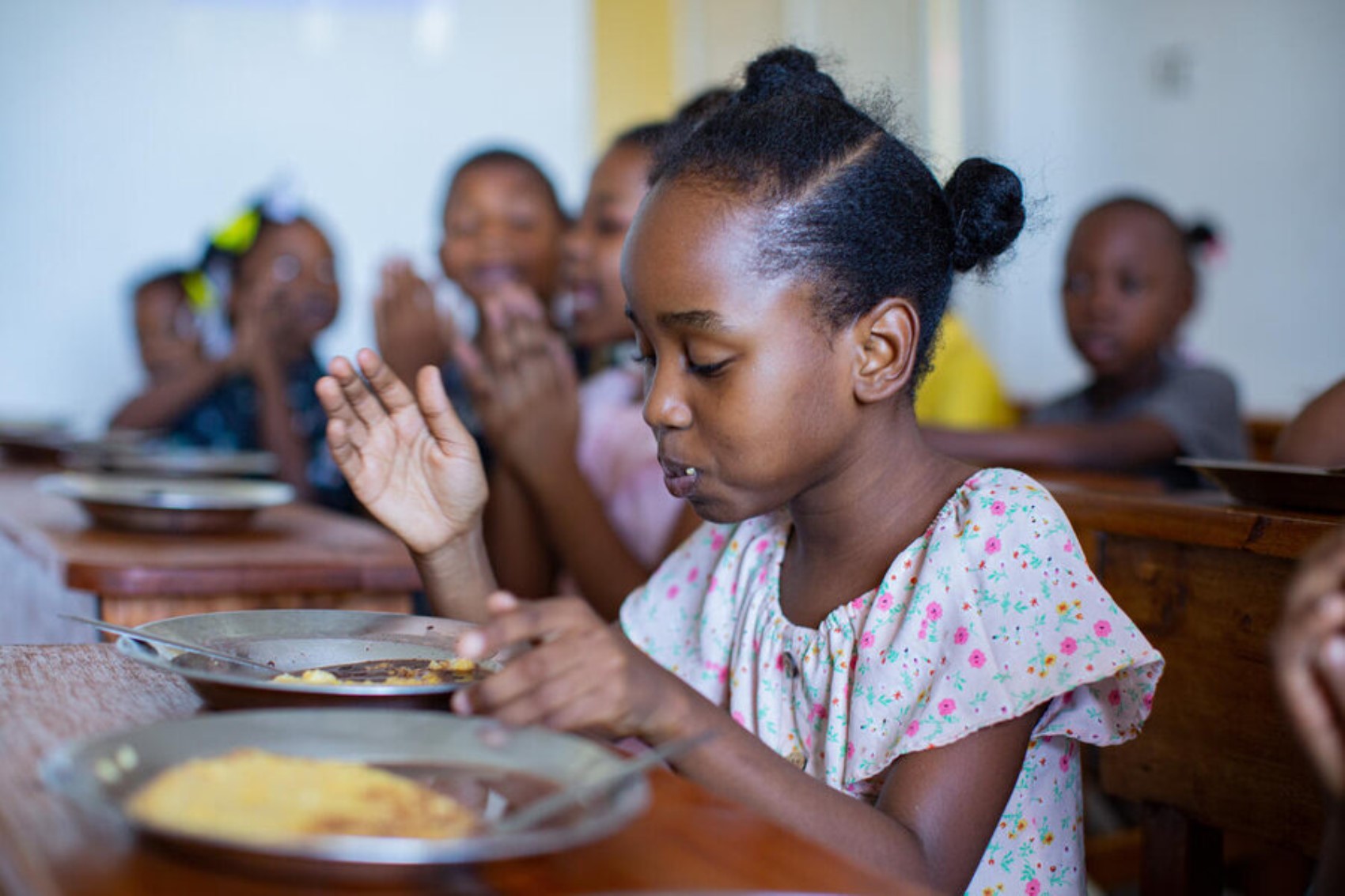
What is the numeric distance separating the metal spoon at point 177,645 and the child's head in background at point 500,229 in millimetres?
2044

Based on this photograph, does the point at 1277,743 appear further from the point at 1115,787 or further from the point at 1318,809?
the point at 1115,787

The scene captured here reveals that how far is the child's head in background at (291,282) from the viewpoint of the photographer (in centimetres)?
380

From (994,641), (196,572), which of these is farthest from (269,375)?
(994,641)

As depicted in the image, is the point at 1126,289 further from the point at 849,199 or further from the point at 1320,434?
the point at 849,199

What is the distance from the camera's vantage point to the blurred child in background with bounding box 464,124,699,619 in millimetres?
2100

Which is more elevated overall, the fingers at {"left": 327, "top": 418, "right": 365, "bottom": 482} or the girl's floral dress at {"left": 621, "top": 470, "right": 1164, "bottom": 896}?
the fingers at {"left": 327, "top": 418, "right": 365, "bottom": 482}

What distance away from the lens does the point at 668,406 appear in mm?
1163

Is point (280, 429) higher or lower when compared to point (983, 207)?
lower

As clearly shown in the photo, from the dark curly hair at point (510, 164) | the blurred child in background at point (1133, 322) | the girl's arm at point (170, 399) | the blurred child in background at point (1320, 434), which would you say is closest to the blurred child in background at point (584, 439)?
the dark curly hair at point (510, 164)

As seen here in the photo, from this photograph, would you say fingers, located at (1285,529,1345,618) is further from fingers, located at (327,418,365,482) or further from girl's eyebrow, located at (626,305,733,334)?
fingers, located at (327,418,365,482)

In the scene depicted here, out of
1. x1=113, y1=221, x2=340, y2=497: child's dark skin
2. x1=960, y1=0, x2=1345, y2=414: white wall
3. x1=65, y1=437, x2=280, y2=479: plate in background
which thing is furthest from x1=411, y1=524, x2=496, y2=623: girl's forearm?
x1=960, y1=0, x2=1345, y2=414: white wall

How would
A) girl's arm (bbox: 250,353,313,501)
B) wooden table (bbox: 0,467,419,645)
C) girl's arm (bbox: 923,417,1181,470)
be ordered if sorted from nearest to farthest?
1. wooden table (bbox: 0,467,419,645)
2. girl's arm (bbox: 923,417,1181,470)
3. girl's arm (bbox: 250,353,313,501)

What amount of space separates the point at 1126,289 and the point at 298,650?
2511 mm

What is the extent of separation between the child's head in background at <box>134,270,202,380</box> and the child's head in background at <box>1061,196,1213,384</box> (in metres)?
2.82
